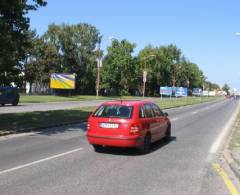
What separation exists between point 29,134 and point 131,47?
86507 millimetres

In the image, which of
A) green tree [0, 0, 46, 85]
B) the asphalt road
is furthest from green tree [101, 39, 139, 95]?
the asphalt road

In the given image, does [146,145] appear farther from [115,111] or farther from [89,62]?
[89,62]

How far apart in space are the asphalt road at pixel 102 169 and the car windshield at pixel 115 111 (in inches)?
40.4

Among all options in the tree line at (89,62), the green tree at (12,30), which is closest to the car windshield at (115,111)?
the green tree at (12,30)

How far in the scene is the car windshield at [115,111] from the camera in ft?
42.6

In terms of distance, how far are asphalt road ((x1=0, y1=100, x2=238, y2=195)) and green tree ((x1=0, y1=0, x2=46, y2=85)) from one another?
370cm

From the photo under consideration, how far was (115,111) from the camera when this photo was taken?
13.2 meters

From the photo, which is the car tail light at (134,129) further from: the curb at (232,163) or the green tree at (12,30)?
the green tree at (12,30)

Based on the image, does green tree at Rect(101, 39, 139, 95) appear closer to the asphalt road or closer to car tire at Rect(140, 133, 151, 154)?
the asphalt road

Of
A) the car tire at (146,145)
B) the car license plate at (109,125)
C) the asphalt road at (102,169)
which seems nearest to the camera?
the asphalt road at (102,169)

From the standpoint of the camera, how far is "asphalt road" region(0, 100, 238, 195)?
8.40m


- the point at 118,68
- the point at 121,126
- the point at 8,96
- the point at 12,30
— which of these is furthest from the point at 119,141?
the point at 118,68

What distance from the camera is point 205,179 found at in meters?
9.53

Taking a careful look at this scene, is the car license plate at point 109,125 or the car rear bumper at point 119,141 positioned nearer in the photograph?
the car rear bumper at point 119,141
